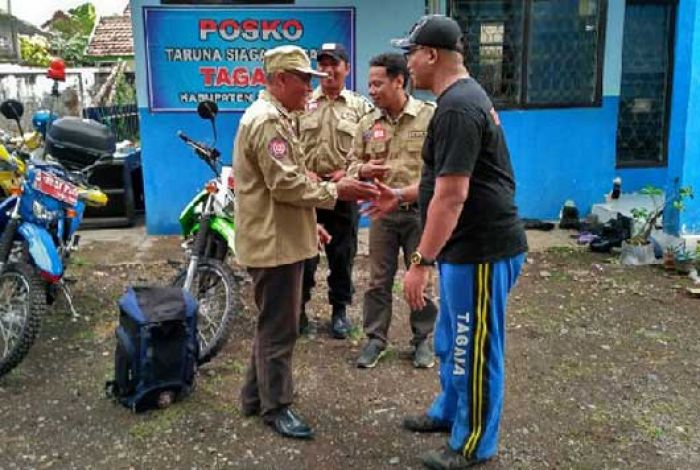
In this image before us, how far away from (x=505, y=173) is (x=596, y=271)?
11.1 ft

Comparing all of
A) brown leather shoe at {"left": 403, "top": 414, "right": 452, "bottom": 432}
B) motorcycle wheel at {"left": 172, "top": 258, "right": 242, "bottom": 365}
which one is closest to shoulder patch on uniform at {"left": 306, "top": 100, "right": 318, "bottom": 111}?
motorcycle wheel at {"left": 172, "top": 258, "right": 242, "bottom": 365}

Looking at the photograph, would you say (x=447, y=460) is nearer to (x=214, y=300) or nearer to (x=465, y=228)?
(x=465, y=228)

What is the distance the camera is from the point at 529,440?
3.39 metres

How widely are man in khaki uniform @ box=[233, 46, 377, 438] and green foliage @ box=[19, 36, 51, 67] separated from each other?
21020 millimetres

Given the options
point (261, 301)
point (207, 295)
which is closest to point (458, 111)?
point (261, 301)

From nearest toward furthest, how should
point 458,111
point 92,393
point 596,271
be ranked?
point 458,111 < point 92,393 < point 596,271

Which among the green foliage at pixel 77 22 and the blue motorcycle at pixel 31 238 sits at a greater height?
→ the green foliage at pixel 77 22

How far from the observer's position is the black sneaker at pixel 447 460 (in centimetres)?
308

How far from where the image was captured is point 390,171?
3969 mm

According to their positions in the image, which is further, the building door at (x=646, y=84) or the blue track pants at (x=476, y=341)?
the building door at (x=646, y=84)

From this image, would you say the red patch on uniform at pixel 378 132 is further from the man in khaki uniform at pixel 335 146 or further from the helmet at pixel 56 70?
the helmet at pixel 56 70

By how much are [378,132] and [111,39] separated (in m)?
22.3

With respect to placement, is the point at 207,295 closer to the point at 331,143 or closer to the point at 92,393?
the point at 92,393

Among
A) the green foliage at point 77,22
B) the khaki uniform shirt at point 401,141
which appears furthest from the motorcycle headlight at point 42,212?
the green foliage at point 77,22
